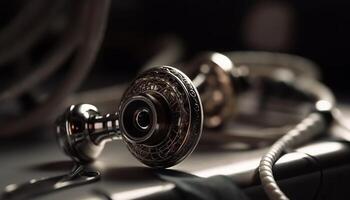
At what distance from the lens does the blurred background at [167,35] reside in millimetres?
676

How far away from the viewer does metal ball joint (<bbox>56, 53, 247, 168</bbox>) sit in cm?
41

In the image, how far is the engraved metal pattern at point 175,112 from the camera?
414mm

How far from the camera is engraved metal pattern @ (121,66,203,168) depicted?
1.36 feet

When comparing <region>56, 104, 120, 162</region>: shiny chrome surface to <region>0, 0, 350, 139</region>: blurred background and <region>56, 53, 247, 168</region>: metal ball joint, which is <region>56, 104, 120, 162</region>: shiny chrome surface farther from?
<region>0, 0, 350, 139</region>: blurred background

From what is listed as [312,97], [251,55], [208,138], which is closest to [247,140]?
[208,138]

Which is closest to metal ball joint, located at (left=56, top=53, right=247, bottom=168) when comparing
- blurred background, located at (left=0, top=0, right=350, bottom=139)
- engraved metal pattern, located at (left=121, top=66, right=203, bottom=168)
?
engraved metal pattern, located at (left=121, top=66, right=203, bottom=168)

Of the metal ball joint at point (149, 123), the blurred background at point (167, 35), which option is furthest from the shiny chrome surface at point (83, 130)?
the blurred background at point (167, 35)

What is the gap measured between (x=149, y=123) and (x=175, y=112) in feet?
0.07

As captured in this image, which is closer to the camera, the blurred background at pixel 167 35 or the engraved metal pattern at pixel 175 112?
the engraved metal pattern at pixel 175 112

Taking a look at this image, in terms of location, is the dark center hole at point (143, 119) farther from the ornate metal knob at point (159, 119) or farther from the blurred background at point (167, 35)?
the blurred background at point (167, 35)

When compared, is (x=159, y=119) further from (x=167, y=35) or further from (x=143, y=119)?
(x=167, y=35)

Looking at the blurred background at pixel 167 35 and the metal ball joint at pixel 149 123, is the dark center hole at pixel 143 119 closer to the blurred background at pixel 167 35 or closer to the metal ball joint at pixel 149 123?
the metal ball joint at pixel 149 123

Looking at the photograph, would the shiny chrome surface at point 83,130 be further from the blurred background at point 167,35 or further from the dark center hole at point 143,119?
the blurred background at point 167,35

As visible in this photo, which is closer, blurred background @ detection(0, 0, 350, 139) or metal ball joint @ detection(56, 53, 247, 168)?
metal ball joint @ detection(56, 53, 247, 168)
